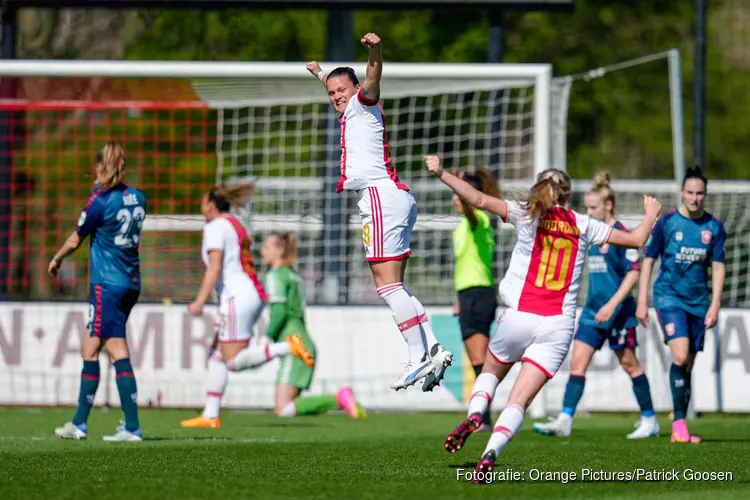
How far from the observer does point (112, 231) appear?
1049 centimetres

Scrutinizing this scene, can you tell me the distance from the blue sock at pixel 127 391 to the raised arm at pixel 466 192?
365cm

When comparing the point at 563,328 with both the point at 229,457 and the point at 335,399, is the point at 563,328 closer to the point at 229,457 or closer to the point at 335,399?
the point at 229,457

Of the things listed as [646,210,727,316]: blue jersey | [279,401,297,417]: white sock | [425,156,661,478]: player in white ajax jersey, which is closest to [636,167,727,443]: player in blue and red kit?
[646,210,727,316]: blue jersey

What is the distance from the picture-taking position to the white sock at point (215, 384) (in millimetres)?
12672

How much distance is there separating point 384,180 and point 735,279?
9424 millimetres

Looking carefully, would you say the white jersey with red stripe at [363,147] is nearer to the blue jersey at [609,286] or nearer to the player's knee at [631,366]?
the blue jersey at [609,286]

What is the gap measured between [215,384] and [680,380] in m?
4.32

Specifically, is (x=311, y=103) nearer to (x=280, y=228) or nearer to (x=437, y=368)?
(x=280, y=228)

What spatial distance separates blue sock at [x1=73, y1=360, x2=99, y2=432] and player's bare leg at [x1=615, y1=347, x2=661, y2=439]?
451 centimetres

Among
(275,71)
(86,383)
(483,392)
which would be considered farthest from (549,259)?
(275,71)

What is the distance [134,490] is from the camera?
23.3 feet

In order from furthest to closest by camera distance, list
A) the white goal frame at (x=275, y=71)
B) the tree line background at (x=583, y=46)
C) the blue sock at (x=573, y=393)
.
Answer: the tree line background at (x=583, y=46) < the white goal frame at (x=275, y=71) < the blue sock at (x=573, y=393)

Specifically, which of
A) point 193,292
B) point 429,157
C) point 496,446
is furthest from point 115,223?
point 193,292

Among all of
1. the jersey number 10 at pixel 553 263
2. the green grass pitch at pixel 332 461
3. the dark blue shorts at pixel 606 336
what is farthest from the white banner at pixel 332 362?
the jersey number 10 at pixel 553 263
